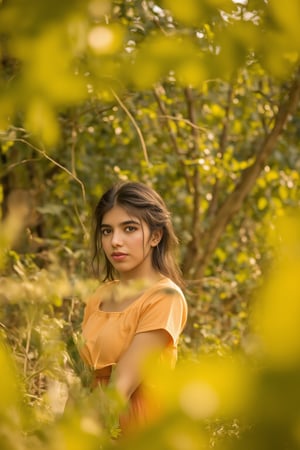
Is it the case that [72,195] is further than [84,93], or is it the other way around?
[72,195]

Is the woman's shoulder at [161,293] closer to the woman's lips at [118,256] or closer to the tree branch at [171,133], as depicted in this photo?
the woman's lips at [118,256]

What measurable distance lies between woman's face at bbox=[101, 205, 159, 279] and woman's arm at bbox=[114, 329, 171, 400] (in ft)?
1.17

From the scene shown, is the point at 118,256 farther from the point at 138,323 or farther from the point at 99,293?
the point at 138,323

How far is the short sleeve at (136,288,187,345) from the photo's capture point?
2.65 metres

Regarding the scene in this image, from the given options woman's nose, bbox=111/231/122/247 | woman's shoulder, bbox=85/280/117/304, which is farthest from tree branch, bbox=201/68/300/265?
woman's nose, bbox=111/231/122/247

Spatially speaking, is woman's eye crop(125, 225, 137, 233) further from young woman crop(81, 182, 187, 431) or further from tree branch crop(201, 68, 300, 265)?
tree branch crop(201, 68, 300, 265)

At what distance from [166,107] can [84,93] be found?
4.72 metres

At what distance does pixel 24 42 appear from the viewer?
2.80ft

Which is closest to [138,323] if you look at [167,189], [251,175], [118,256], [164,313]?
[164,313]

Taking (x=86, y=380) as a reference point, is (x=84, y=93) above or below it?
above

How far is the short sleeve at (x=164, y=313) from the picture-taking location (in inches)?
104

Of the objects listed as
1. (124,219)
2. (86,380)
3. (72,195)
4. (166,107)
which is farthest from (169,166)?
(86,380)

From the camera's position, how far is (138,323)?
274 cm

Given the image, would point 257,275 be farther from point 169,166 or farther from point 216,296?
point 169,166
